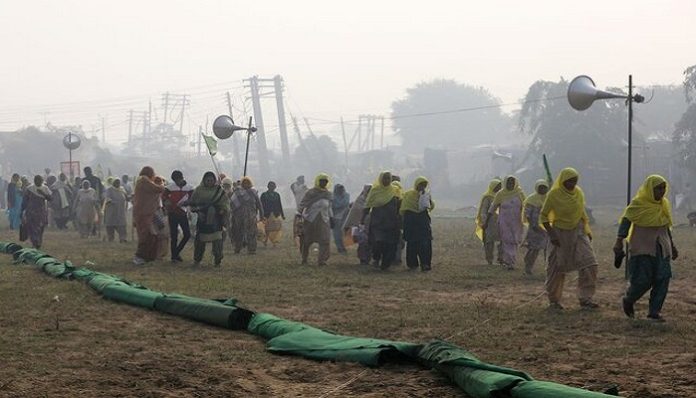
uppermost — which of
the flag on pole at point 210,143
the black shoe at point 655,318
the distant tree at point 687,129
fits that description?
the distant tree at point 687,129

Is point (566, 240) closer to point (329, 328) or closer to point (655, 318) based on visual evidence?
point (655, 318)

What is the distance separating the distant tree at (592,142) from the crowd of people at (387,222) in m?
28.4

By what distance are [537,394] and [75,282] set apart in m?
8.18

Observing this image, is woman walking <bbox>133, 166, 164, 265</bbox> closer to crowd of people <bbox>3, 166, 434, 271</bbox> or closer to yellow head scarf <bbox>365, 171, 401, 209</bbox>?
crowd of people <bbox>3, 166, 434, 271</bbox>

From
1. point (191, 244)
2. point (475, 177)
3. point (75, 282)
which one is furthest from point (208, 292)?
point (475, 177)

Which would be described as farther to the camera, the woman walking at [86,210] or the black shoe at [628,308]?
the woman walking at [86,210]

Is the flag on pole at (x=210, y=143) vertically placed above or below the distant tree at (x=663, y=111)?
below

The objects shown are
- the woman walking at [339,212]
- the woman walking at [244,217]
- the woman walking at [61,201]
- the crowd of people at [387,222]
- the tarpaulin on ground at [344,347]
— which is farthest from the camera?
the woman walking at [61,201]

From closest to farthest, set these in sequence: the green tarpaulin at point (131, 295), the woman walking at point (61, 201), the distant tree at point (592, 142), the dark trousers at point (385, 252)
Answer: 1. the green tarpaulin at point (131, 295)
2. the dark trousers at point (385, 252)
3. the woman walking at point (61, 201)
4. the distant tree at point (592, 142)

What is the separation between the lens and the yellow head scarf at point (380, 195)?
15.6 meters

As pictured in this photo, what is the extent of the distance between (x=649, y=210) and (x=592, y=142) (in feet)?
132

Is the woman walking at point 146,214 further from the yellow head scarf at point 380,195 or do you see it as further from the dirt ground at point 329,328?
the yellow head scarf at point 380,195

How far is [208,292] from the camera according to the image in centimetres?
1209

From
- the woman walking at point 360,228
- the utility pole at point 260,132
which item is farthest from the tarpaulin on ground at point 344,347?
the utility pole at point 260,132
